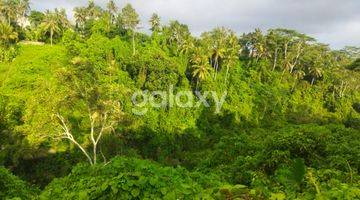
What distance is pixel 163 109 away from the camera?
49.0 metres

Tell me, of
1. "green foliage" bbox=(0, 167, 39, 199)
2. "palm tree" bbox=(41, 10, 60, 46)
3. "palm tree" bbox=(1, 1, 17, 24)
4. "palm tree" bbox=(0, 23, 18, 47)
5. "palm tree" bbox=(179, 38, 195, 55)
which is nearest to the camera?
"green foliage" bbox=(0, 167, 39, 199)

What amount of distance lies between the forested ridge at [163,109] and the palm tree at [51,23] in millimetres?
246

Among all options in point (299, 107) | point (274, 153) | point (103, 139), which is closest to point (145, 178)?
point (274, 153)

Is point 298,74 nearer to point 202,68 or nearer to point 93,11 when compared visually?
point 202,68

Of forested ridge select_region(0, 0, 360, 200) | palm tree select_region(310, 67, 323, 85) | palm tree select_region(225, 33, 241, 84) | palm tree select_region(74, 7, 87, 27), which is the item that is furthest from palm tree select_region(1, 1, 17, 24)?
palm tree select_region(310, 67, 323, 85)

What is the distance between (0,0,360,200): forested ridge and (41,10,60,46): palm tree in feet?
0.81

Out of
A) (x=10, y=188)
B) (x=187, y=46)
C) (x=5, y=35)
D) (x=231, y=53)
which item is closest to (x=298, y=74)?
(x=231, y=53)

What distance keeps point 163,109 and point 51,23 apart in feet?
67.9

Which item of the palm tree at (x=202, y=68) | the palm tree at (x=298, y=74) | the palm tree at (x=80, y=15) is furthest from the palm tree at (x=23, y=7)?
the palm tree at (x=298, y=74)

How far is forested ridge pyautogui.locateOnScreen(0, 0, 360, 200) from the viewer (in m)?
9.92

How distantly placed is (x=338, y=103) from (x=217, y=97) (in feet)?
68.8

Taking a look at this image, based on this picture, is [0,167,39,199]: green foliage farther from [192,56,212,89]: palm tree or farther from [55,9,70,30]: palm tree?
[55,9,70,30]: palm tree

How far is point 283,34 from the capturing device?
66.9m

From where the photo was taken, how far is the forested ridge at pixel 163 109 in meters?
9.92
